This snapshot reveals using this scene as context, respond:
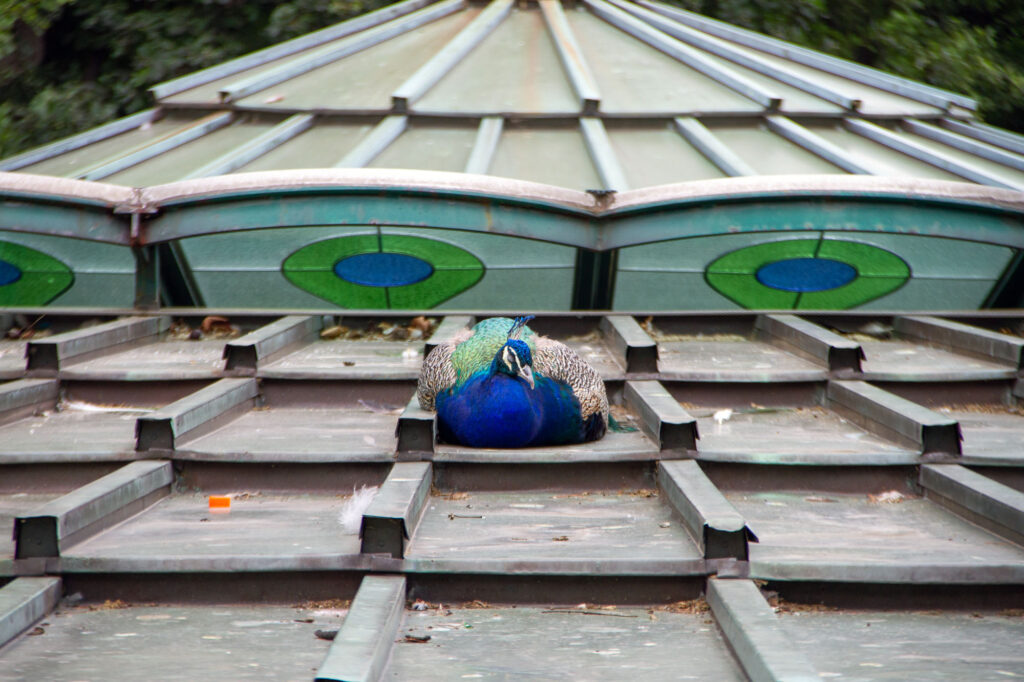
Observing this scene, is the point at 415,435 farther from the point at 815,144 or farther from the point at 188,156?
the point at 815,144

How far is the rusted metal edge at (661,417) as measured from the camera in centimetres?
390

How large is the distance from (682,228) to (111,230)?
3555 mm

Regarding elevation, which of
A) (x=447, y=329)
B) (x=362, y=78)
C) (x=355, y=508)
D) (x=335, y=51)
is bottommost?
(x=355, y=508)

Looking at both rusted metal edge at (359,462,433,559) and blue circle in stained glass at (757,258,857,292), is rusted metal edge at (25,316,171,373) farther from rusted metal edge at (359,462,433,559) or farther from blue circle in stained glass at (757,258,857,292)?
blue circle in stained glass at (757,258,857,292)

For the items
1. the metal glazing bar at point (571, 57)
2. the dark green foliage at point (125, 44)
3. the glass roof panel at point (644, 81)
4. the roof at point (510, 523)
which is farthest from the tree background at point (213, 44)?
the roof at point (510, 523)

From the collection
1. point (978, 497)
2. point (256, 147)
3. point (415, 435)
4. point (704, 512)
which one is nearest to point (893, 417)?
point (978, 497)

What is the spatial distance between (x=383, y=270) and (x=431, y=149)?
1318 mm

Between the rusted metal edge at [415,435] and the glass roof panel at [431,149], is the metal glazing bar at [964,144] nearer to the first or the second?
the glass roof panel at [431,149]

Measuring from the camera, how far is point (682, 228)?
607 cm

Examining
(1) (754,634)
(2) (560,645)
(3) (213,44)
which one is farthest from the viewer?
(3) (213,44)

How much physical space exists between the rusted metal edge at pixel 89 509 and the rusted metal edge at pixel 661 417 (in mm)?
1978

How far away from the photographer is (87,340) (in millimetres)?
5465

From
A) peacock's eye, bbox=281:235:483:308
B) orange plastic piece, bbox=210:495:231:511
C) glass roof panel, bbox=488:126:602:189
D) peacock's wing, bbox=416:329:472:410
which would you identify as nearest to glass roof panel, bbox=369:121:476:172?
glass roof panel, bbox=488:126:602:189

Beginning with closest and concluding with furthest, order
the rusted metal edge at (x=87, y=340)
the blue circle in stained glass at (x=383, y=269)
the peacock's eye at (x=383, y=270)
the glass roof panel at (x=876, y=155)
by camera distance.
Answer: the rusted metal edge at (x=87, y=340), the peacock's eye at (x=383, y=270), the blue circle in stained glass at (x=383, y=269), the glass roof panel at (x=876, y=155)
